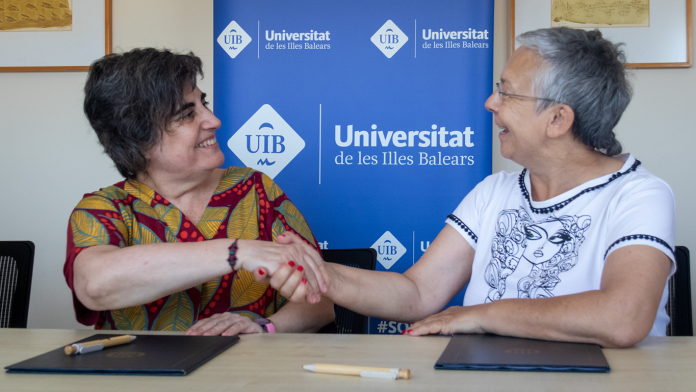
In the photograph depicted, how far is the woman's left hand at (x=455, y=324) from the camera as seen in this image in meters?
1.36

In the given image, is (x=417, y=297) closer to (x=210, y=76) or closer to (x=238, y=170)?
(x=238, y=170)

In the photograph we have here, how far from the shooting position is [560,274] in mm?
1584

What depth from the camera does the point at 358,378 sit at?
0.98m

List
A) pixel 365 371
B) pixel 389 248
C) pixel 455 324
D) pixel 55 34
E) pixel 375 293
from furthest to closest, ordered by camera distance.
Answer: pixel 55 34, pixel 389 248, pixel 375 293, pixel 455 324, pixel 365 371

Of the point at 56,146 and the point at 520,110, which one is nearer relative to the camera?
the point at 520,110

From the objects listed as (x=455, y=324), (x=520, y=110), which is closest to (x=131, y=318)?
(x=455, y=324)

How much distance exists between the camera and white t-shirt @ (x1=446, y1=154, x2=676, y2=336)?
1.45 m

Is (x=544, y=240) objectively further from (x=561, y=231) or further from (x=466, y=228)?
(x=466, y=228)

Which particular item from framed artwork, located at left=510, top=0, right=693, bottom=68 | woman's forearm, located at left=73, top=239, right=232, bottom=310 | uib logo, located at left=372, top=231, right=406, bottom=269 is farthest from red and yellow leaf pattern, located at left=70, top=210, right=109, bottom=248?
framed artwork, located at left=510, top=0, right=693, bottom=68

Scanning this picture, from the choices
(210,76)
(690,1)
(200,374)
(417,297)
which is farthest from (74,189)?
(690,1)

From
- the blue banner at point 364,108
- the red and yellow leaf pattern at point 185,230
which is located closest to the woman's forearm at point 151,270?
the red and yellow leaf pattern at point 185,230

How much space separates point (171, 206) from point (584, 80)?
4.26ft

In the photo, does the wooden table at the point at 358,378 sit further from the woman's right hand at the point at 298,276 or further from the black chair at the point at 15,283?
the black chair at the point at 15,283

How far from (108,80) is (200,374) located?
45.4 inches
